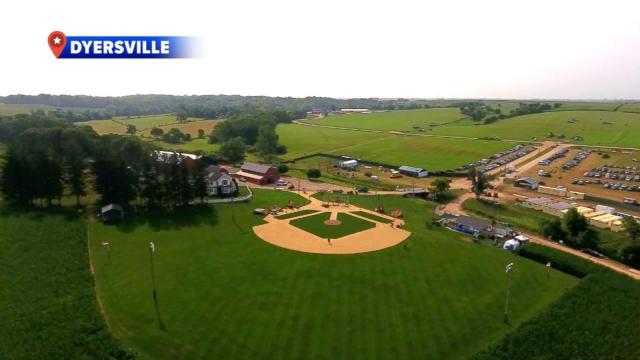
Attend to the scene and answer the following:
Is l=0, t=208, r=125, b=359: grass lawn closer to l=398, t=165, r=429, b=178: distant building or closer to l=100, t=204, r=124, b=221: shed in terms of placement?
l=100, t=204, r=124, b=221: shed

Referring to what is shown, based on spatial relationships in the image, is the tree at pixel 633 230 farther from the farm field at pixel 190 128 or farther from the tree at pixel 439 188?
the farm field at pixel 190 128

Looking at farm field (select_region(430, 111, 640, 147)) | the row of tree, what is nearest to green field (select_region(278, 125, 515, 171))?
farm field (select_region(430, 111, 640, 147))

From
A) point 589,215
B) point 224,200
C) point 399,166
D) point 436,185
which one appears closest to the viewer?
point 589,215

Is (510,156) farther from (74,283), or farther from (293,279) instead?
(74,283)

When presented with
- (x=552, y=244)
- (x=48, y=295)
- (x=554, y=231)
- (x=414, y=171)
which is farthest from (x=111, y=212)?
(x=414, y=171)

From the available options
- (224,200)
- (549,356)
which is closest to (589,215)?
(549,356)

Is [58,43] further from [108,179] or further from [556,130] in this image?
[556,130]

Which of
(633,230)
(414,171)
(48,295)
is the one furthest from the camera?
(414,171)
